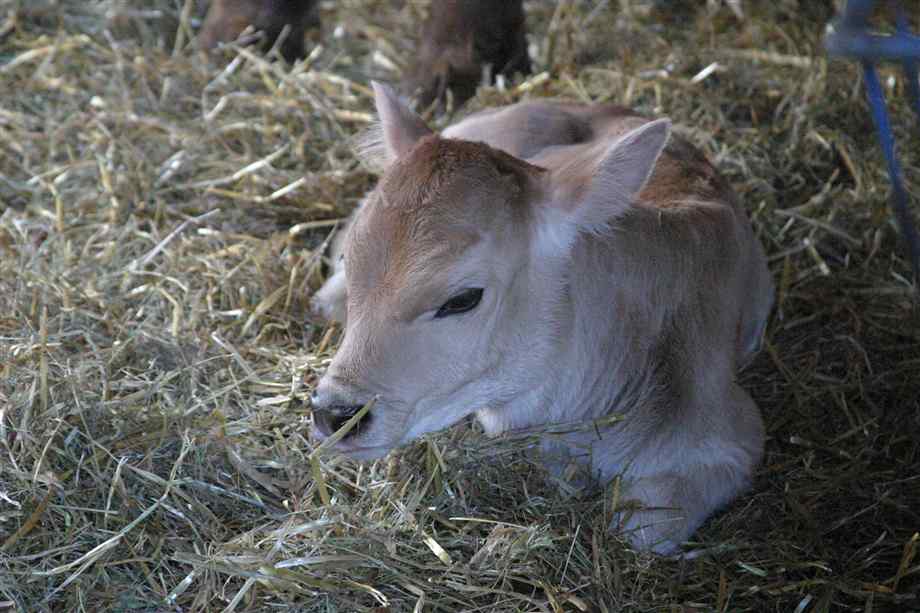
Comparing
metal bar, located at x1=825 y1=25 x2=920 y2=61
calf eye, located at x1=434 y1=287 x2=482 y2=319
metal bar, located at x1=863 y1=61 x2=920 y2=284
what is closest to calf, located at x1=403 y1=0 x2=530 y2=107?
calf eye, located at x1=434 y1=287 x2=482 y2=319

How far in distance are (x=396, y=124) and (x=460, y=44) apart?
2.56 meters

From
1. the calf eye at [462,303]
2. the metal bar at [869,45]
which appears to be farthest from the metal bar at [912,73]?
the calf eye at [462,303]

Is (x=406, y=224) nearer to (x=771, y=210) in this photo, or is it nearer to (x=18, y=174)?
(x=771, y=210)

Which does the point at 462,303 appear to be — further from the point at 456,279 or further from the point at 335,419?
the point at 335,419

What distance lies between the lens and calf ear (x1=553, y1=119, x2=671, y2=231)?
3693 millimetres

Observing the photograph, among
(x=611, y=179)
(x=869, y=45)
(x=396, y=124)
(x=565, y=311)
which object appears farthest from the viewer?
(x=396, y=124)

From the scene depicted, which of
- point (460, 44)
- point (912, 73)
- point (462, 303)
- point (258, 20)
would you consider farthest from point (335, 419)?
point (258, 20)

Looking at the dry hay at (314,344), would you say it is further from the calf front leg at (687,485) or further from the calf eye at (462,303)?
the calf eye at (462,303)

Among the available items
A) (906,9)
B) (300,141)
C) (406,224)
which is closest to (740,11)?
(906,9)

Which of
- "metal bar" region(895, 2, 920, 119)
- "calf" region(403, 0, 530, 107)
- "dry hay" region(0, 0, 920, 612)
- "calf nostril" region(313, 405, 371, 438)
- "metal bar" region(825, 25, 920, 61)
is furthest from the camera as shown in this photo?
"calf" region(403, 0, 530, 107)

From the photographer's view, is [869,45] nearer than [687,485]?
Yes

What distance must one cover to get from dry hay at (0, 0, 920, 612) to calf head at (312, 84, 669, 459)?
41cm

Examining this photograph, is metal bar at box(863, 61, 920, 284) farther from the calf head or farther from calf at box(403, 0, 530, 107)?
calf at box(403, 0, 530, 107)

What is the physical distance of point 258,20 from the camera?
6988 millimetres
